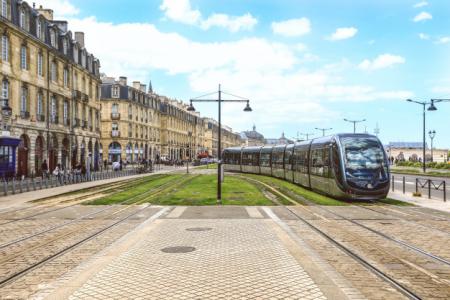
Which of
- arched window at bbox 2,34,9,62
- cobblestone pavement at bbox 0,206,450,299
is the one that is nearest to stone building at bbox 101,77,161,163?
arched window at bbox 2,34,9,62

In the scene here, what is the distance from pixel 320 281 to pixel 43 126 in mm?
37914

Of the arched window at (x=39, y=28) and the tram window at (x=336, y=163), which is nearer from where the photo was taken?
the tram window at (x=336, y=163)

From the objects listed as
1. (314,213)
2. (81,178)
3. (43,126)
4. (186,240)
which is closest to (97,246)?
(186,240)

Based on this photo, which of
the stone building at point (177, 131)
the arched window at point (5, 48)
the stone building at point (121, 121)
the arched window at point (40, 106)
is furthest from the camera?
the stone building at point (177, 131)

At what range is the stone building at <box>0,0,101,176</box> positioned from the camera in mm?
34781

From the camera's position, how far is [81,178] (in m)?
38.0

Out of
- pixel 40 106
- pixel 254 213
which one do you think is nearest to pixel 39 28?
pixel 40 106

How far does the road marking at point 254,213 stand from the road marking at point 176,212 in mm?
2561

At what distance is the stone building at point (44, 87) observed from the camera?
34.8 m

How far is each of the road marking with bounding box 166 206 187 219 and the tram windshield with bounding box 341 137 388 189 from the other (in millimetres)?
7744

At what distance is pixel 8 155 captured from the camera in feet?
110

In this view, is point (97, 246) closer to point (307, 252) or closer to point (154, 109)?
point (307, 252)

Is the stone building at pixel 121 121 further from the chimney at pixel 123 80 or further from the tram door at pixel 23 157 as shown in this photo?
the tram door at pixel 23 157

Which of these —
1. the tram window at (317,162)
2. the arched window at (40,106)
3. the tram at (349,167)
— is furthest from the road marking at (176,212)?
the arched window at (40,106)
